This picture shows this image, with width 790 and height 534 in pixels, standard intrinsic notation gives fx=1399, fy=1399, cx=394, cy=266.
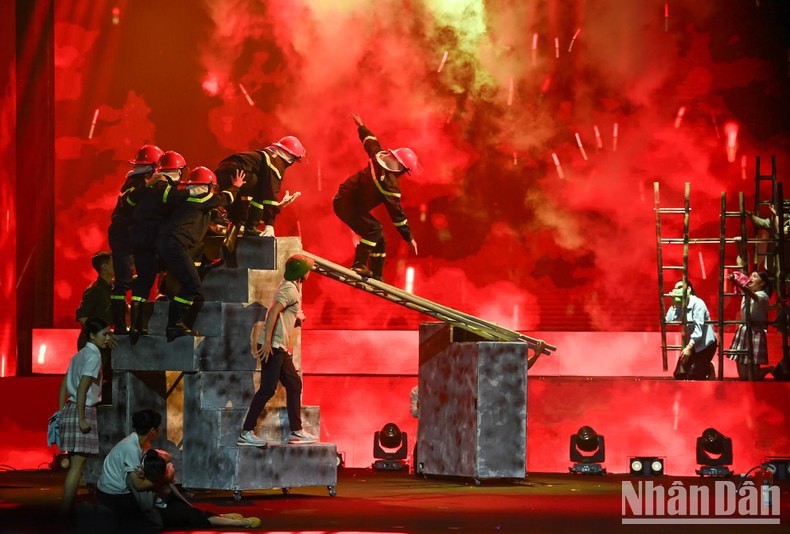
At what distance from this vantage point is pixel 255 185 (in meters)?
12.4

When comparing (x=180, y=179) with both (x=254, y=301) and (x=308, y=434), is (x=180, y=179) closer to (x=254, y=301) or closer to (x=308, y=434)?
(x=254, y=301)

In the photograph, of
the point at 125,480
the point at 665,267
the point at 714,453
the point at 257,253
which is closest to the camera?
the point at 125,480

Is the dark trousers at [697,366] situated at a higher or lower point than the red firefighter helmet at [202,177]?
lower

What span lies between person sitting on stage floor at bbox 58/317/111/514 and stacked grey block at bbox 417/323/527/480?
3.70 m

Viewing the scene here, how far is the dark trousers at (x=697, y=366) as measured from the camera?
14.7m

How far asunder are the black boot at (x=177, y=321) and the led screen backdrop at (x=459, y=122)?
5.22 meters

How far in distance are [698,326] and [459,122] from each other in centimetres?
377

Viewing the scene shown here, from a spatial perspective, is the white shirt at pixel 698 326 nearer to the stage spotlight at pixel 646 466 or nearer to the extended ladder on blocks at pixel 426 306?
the stage spotlight at pixel 646 466

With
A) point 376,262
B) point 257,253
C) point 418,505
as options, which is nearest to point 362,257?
point 376,262

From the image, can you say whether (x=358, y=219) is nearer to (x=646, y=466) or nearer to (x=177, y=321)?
(x=177, y=321)

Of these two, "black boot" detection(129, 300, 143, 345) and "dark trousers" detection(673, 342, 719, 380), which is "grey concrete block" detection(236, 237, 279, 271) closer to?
"black boot" detection(129, 300, 143, 345)

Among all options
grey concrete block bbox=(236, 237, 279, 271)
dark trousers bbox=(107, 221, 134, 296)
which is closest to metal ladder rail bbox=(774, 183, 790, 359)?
grey concrete block bbox=(236, 237, 279, 271)

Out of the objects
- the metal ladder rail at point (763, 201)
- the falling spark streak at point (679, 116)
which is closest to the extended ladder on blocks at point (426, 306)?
the metal ladder rail at point (763, 201)

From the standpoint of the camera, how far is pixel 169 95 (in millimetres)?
16625
